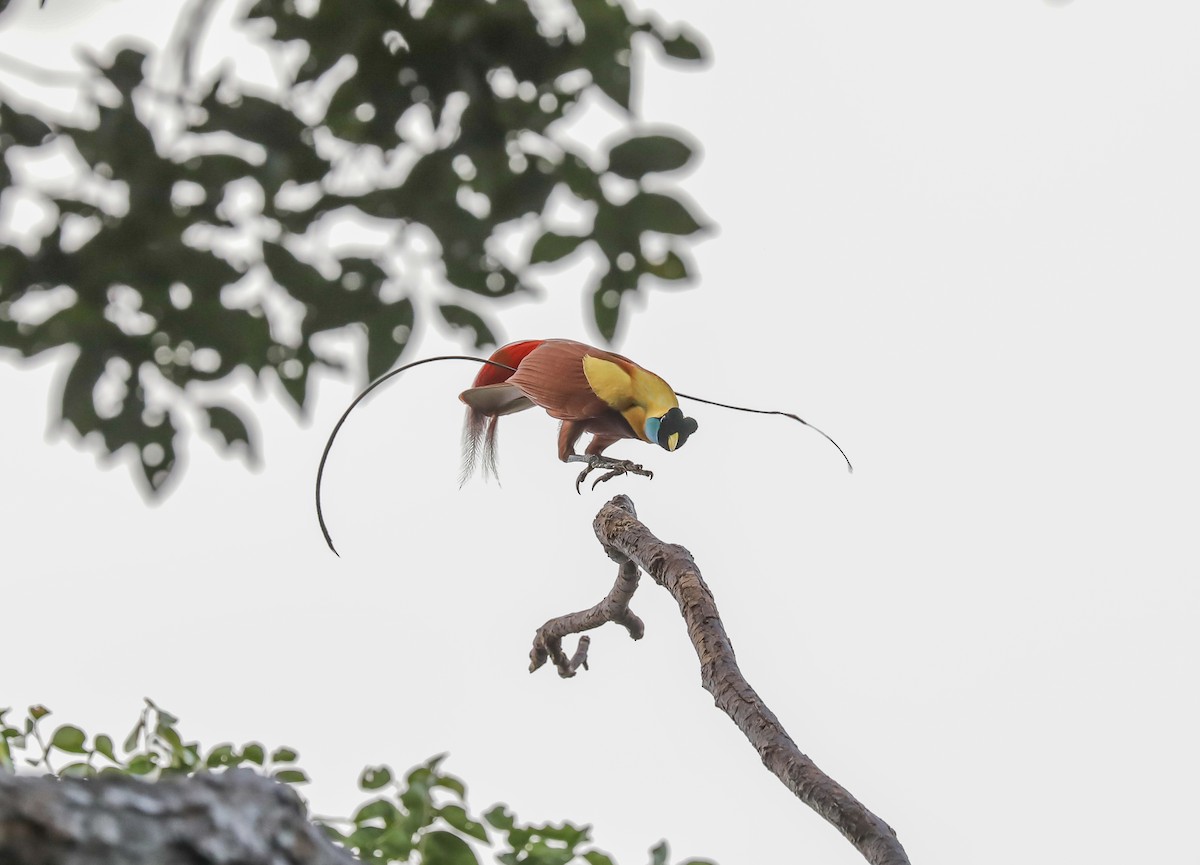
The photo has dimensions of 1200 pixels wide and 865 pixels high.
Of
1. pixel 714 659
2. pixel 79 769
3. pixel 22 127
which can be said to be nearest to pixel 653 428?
pixel 714 659

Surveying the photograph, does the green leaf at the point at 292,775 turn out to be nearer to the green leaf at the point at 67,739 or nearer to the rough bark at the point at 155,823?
the green leaf at the point at 67,739

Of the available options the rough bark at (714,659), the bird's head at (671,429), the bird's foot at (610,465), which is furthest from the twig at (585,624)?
the bird's head at (671,429)

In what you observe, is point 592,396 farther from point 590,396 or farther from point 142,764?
point 142,764

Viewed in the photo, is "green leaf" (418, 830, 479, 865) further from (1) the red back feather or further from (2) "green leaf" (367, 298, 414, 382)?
(1) the red back feather

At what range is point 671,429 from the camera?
1095mm

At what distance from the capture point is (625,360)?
1163 mm

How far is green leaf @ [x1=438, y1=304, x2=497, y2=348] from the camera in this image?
1.75 feet

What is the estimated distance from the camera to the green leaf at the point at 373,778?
711mm

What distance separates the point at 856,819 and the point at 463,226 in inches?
21.6

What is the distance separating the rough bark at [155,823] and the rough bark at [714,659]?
53 centimetres

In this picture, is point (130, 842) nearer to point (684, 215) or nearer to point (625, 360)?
point (684, 215)

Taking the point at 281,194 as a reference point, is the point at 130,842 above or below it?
below

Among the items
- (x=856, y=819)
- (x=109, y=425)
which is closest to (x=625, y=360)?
(x=856, y=819)

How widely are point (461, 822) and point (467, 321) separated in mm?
325
